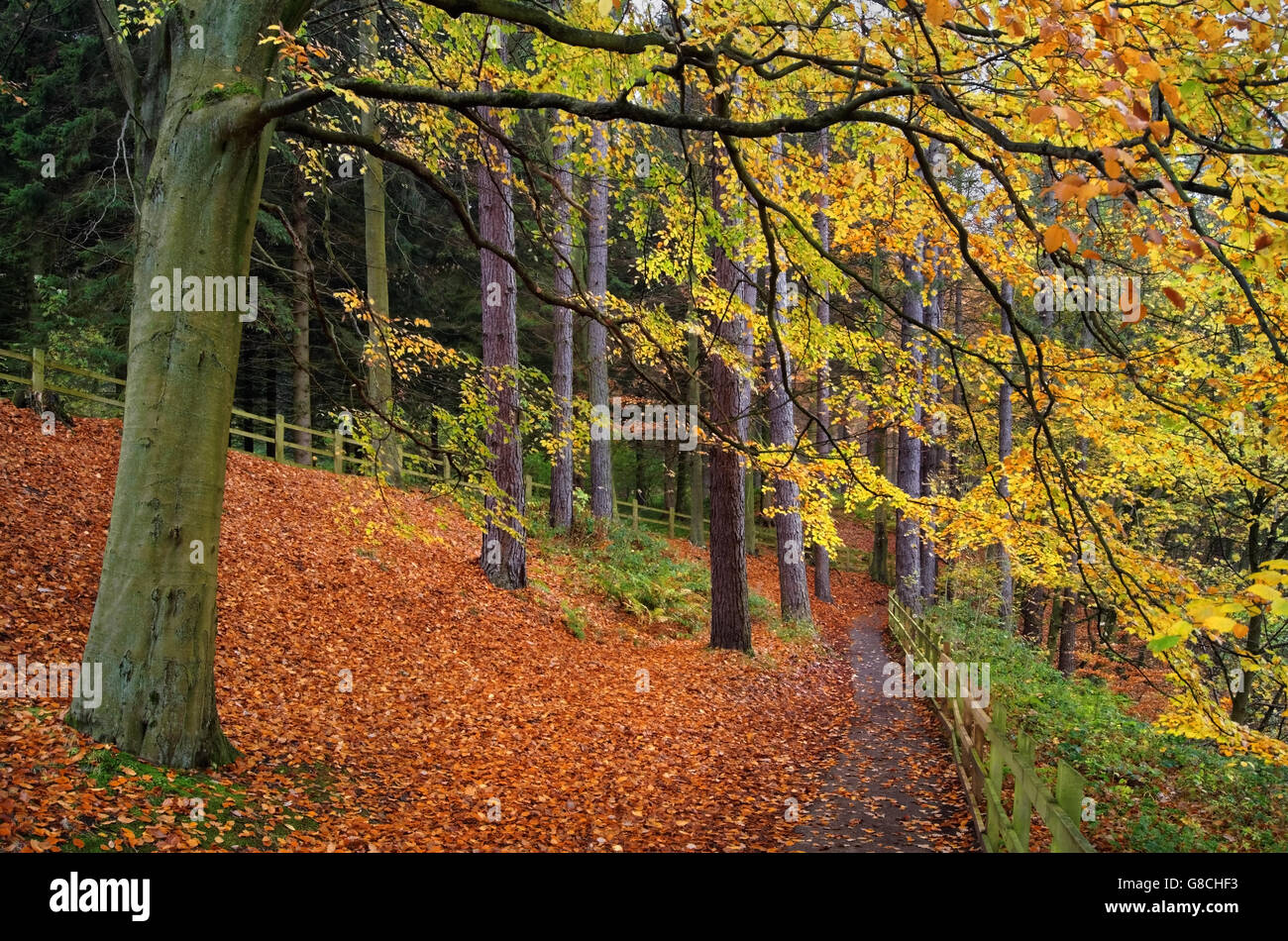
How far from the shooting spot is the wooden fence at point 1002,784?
4309mm

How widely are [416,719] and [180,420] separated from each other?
14.0 feet

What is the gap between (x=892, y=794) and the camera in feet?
24.6

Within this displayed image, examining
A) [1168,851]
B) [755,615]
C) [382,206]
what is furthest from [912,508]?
[382,206]

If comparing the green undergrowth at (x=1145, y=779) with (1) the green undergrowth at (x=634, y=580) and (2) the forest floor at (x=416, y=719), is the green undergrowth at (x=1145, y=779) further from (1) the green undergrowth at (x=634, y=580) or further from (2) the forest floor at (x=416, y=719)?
(1) the green undergrowth at (x=634, y=580)

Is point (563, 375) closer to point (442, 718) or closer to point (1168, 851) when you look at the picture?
point (442, 718)

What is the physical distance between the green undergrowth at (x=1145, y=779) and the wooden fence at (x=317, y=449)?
271 inches

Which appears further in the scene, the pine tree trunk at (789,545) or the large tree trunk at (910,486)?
the large tree trunk at (910,486)

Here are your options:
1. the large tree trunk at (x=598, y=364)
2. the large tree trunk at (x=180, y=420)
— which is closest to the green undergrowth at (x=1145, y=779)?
the large tree trunk at (x=180, y=420)

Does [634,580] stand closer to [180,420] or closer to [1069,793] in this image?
[180,420]

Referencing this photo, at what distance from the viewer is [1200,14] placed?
4.37 meters

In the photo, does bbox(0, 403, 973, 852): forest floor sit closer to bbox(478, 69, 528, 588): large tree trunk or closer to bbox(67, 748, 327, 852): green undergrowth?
bbox(67, 748, 327, 852): green undergrowth

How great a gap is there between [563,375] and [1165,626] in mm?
13944

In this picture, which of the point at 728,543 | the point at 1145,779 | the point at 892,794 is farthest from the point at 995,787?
the point at 728,543

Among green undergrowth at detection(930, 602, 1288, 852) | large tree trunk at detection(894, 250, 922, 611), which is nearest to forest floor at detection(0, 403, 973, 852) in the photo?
green undergrowth at detection(930, 602, 1288, 852)
